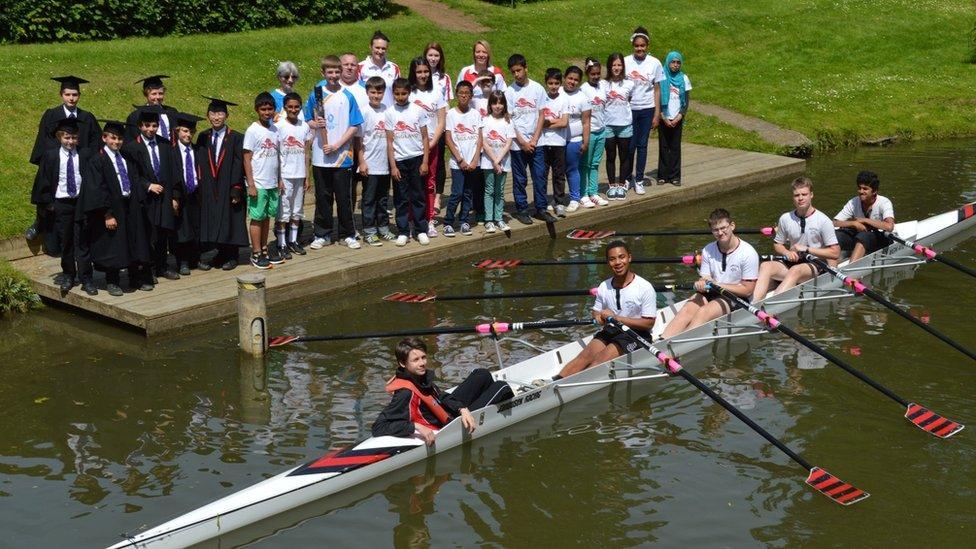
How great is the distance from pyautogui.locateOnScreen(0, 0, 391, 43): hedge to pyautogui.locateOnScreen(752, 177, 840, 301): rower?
569 inches

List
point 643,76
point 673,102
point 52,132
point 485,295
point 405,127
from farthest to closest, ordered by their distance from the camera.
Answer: point 673,102, point 643,76, point 405,127, point 485,295, point 52,132

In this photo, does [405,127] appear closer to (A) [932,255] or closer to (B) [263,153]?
(B) [263,153]

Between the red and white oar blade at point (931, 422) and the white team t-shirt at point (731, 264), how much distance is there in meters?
3.03

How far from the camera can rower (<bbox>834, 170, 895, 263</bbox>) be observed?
17.1 meters

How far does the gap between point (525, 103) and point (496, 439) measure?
296 inches

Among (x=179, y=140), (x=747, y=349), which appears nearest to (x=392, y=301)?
(x=179, y=140)

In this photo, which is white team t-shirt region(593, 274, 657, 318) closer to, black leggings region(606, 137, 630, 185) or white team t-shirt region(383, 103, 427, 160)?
→ white team t-shirt region(383, 103, 427, 160)

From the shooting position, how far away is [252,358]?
1391cm

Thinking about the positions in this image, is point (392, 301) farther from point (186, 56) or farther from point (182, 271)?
point (186, 56)

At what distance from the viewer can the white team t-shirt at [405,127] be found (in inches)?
658

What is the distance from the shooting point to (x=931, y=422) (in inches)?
470

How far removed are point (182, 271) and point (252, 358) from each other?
111 inches

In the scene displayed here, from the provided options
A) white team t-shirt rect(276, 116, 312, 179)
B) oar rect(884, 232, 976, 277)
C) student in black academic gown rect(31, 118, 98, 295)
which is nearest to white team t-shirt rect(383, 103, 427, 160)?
white team t-shirt rect(276, 116, 312, 179)

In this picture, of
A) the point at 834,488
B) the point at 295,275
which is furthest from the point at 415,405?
the point at 295,275
